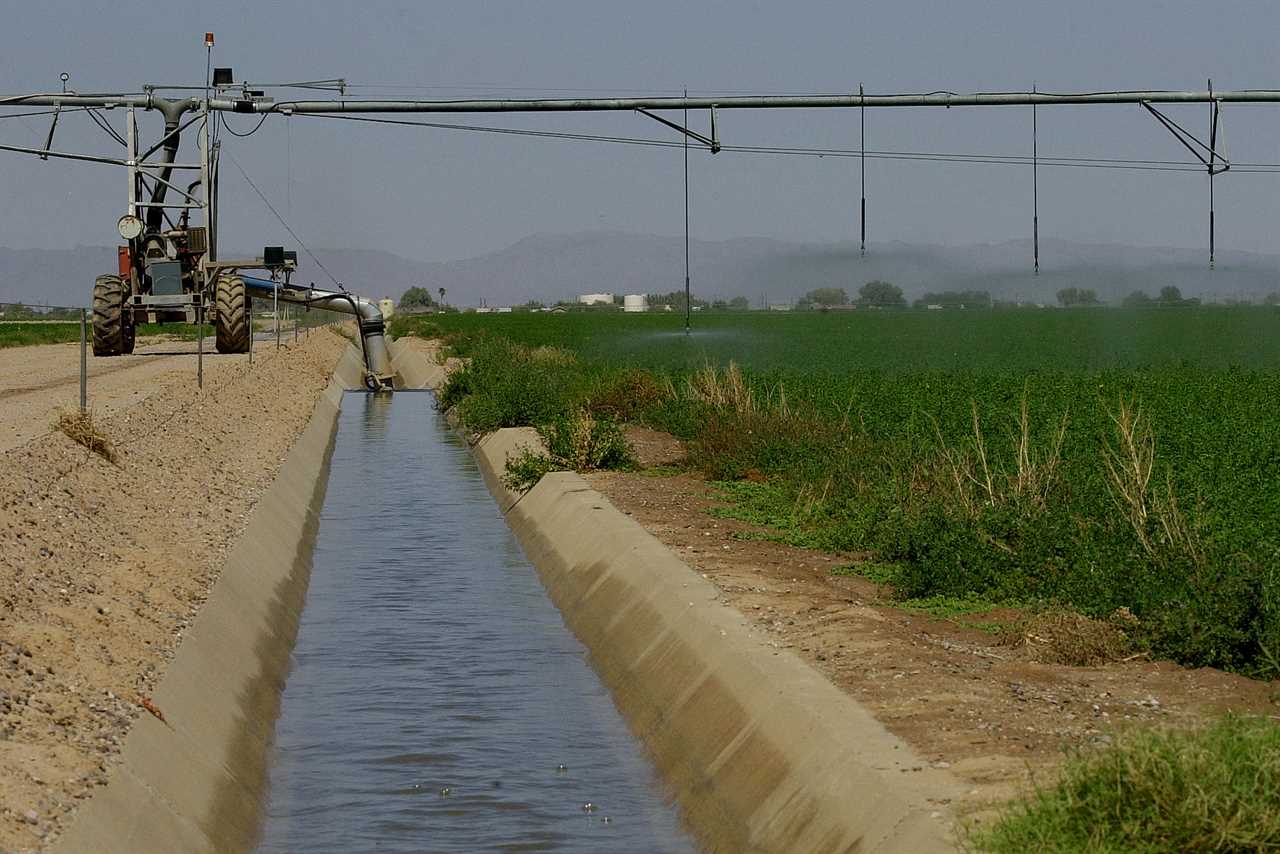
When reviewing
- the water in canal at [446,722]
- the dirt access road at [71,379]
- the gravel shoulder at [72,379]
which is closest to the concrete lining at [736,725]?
the water in canal at [446,722]

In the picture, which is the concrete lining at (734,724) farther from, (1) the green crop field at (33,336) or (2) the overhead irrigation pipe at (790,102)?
(1) the green crop field at (33,336)

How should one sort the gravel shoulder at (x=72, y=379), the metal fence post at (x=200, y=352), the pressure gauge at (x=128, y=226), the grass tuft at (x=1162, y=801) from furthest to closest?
1. the pressure gauge at (x=128, y=226)
2. the metal fence post at (x=200, y=352)
3. the gravel shoulder at (x=72, y=379)
4. the grass tuft at (x=1162, y=801)

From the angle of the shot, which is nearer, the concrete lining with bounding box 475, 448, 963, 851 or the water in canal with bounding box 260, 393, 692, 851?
the concrete lining with bounding box 475, 448, 963, 851

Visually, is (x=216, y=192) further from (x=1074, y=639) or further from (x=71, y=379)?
(x=1074, y=639)

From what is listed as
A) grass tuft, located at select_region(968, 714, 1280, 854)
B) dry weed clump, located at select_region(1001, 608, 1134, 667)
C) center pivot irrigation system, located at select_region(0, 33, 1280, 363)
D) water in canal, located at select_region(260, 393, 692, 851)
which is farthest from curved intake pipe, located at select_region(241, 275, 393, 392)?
grass tuft, located at select_region(968, 714, 1280, 854)

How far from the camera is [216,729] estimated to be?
1227 cm

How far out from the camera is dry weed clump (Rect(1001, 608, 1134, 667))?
11914 mm

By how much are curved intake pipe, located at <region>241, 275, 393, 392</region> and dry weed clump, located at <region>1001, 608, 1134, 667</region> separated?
1469 inches

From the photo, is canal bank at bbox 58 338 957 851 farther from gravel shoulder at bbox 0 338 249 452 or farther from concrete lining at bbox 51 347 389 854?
gravel shoulder at bbox 0 338 249 452

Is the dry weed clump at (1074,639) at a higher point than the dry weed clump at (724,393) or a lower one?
lower

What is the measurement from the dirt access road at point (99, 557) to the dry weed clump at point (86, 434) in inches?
8.3

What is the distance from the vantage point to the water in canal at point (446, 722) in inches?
450

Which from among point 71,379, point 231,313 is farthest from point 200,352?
point 231,313

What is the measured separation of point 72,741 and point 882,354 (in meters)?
51.6
